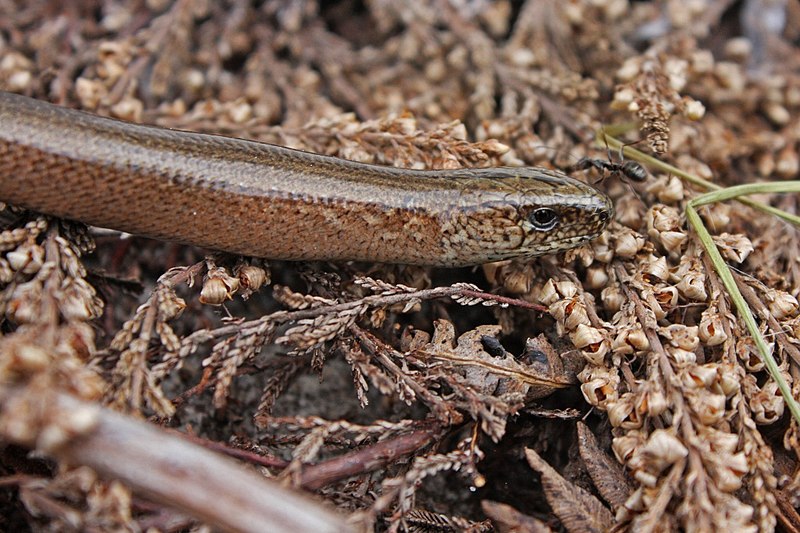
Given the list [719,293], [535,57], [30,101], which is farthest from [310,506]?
[535,57]

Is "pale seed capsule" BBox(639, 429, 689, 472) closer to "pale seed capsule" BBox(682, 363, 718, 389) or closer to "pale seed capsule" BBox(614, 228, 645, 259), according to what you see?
"pale seed capsule" BBox(682, 363, 718, 389)

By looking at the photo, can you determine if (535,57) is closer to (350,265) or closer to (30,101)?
(350,265)

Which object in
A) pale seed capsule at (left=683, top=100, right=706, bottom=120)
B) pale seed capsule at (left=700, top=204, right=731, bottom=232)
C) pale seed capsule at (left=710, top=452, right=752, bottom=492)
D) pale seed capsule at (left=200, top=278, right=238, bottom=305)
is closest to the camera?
pale seed capsule at (left=710, top=452, right=752, bottom=492)

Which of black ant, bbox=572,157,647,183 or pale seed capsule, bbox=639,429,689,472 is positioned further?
black ant, bbox=572,157,647,183

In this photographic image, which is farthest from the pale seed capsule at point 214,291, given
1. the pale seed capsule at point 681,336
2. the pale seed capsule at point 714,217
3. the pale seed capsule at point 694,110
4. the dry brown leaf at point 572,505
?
the pale seed capsule at point 694,110

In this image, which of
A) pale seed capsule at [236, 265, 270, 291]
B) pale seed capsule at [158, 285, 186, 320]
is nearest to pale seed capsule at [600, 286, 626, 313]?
pale seed capsule at [236, 265, 270, 291]

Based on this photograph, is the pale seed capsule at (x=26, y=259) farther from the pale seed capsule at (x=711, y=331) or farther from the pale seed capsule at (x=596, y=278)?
the pale seed capsule at (x=711, y=331)

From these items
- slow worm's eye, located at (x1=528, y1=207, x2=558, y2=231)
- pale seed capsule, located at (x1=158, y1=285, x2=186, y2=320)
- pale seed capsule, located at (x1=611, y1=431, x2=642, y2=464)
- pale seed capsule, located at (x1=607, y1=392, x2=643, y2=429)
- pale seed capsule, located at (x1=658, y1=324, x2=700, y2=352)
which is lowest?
pale seed capsule, located at (x1=611, y1=431, x2=642, y2=464)

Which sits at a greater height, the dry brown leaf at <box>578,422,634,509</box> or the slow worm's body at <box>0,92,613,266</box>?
the slow worm's body at <box>0,92,613,266</box>
